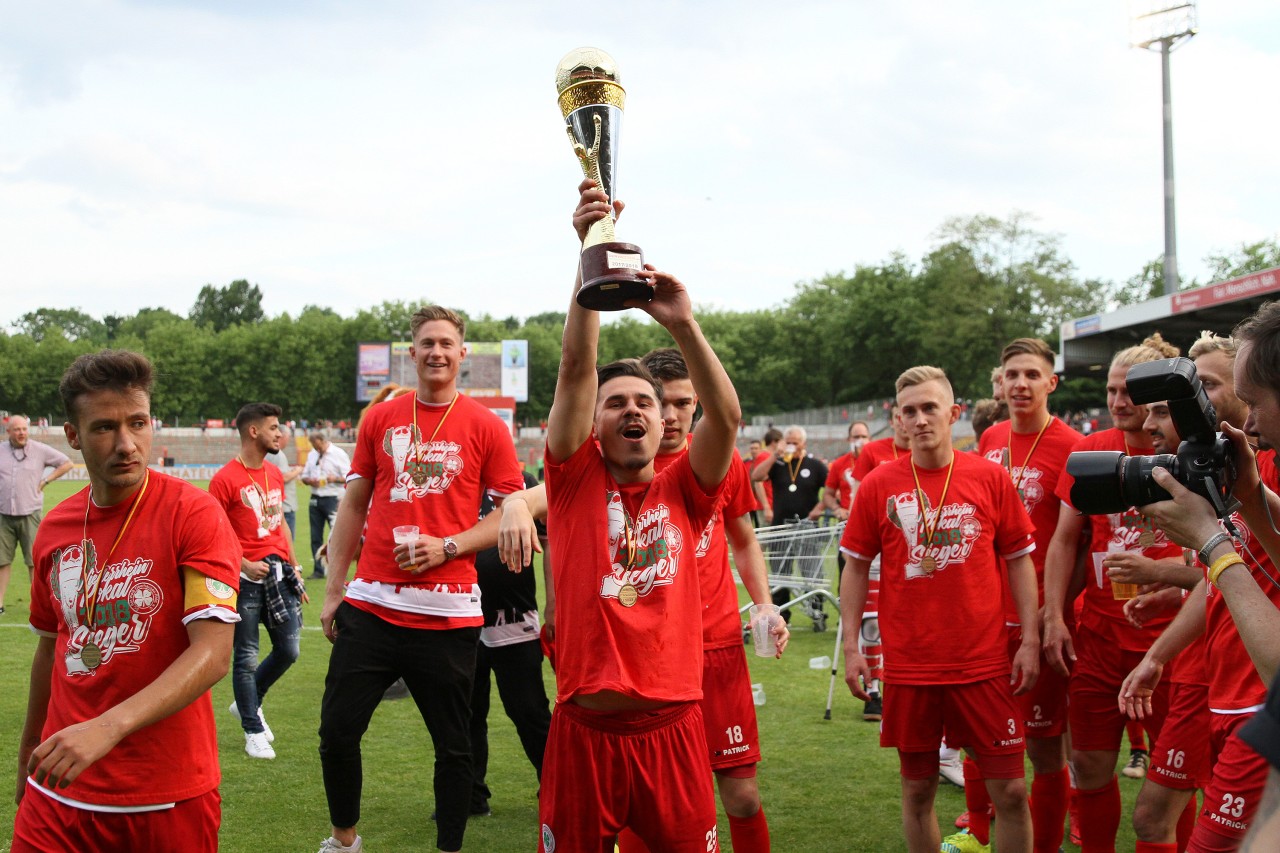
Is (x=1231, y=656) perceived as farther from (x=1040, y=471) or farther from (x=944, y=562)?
(x=1040, y=471)

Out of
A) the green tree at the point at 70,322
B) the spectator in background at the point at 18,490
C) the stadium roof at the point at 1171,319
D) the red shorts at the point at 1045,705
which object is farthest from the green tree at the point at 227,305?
the red shorts at the point at 1045,705

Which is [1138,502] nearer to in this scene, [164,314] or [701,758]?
[701,758]

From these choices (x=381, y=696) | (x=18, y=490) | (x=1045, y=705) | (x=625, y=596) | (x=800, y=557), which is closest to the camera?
(x=625, y=596)

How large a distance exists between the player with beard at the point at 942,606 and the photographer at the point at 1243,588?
64 centimetres

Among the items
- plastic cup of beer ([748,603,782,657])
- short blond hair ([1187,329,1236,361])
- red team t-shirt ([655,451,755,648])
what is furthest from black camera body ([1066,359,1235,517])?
red team t-shirt ([655,451,755,648])

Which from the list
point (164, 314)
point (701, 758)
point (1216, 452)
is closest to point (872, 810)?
point (701, 758)

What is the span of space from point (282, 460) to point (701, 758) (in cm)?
1277

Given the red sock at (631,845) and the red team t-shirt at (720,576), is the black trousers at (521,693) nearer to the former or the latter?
the red team t-shirt at (720,576)

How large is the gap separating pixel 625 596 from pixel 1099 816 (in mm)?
2950

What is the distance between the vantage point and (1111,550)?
512 cm

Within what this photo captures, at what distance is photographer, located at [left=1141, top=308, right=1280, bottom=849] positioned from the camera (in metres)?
2.23

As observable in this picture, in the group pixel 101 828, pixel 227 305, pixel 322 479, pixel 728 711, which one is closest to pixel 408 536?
pixel 728 711

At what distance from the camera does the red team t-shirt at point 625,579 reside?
3328 mm

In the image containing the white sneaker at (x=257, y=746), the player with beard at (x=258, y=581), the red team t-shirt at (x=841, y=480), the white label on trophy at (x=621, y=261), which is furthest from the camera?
the red team t-shirt at (x=841, y=480)
